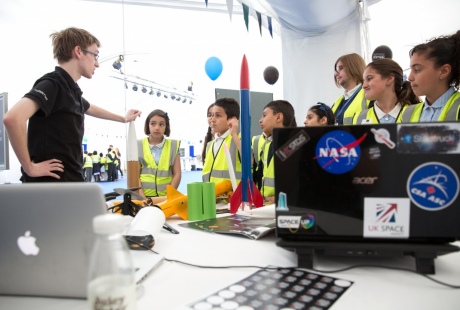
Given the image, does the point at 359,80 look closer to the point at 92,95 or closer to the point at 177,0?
the point at 177,0

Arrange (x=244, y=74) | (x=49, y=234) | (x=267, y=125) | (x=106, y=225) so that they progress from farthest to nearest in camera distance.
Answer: (x=267, y=125), (x=244, y=74), (x=49, y=234), (x=106, y=225)

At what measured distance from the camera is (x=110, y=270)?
0.37 meters

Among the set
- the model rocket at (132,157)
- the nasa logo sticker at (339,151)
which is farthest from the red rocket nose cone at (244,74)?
the nasa logo sticker at (339,151)

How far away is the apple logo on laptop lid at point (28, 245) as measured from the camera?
1.71 feet

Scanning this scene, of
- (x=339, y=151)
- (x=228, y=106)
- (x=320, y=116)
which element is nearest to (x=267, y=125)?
(x=228, y=106)

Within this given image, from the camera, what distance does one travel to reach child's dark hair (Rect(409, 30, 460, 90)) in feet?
5.44

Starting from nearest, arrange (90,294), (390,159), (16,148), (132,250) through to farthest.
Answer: (90,294)
(390,159)
(132,250)
(16,148)

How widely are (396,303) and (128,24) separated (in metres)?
4.56

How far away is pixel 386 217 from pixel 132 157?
3.22 feet

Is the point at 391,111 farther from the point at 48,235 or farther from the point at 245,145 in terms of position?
the point at 48,235

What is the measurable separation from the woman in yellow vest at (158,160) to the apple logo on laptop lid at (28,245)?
Answer: 1.96m

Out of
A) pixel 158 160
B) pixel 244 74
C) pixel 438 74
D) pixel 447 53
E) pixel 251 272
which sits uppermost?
pixel 447 53

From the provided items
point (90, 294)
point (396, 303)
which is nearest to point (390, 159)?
point (396, 303)

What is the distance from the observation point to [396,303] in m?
0.51
